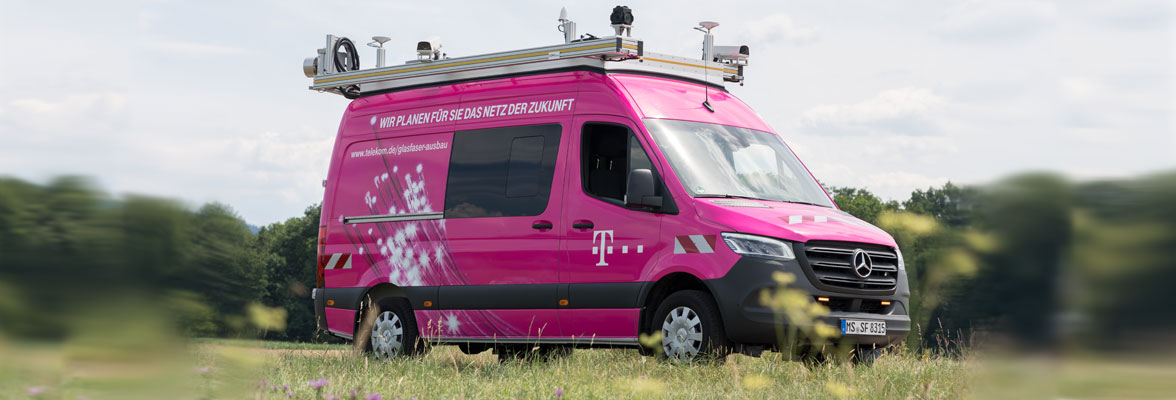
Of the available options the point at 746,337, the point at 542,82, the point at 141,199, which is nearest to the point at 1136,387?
the point at 141,199

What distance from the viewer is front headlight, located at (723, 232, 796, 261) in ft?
25.0

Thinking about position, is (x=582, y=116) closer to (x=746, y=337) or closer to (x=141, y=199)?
(x=746, y=337)

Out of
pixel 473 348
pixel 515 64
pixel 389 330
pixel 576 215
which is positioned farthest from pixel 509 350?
pixel 515 64

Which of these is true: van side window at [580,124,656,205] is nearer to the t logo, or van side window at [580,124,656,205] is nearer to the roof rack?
the t logo

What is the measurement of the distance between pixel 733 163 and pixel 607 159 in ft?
3.39

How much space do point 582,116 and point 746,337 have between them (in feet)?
7.85

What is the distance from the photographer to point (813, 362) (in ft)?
27.0

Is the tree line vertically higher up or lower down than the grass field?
higher up

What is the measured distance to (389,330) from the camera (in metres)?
9.99

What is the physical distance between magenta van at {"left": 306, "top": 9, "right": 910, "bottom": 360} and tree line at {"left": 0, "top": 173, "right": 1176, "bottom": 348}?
2.11 m

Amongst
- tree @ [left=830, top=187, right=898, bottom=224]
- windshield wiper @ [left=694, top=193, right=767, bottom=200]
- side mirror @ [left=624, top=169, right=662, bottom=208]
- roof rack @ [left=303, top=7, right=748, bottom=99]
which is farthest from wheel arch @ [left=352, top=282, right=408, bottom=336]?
tree @ [left=830, top=187, right=898, bottom=224]

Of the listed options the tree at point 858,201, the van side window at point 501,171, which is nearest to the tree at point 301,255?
the tree at point 858,201

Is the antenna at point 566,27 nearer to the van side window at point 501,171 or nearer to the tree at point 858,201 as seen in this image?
the van side window at point 501,171

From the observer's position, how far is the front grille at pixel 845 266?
7.68m
